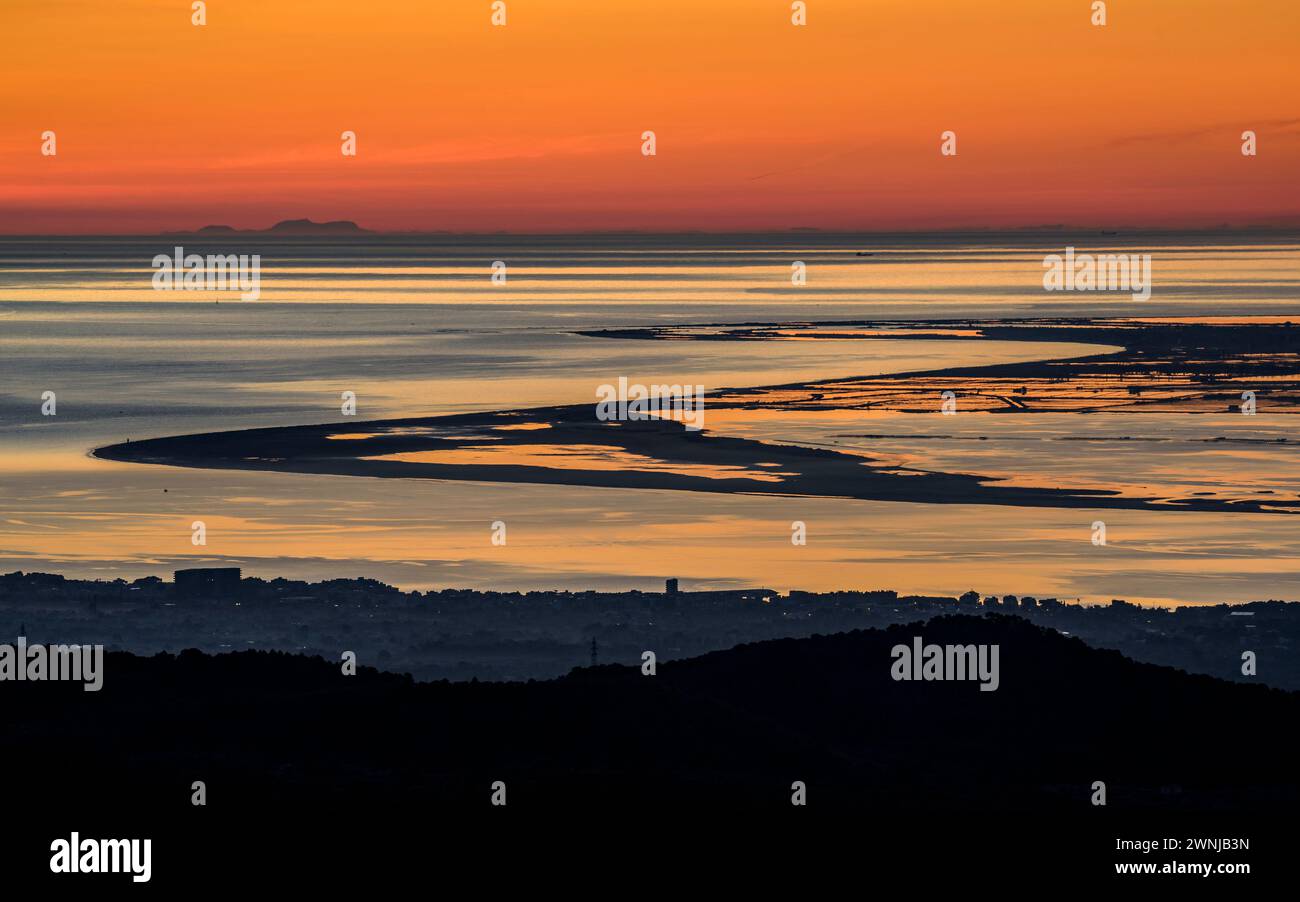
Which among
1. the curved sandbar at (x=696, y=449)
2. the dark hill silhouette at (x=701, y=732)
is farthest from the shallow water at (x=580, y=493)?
the dark hill silhouette at (x=701, y=732)

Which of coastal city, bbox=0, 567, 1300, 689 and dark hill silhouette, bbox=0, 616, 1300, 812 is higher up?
coastal city, bbox=0, 567, 1300, 689

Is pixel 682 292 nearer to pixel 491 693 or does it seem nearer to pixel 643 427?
pixel 643 427

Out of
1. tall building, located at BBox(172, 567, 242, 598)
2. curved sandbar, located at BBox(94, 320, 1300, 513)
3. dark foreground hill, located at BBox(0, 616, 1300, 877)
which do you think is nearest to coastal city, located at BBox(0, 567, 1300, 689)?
tall building, located at BBox(172, 567, 242, 598)

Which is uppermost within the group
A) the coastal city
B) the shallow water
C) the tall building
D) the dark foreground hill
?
the shallow water

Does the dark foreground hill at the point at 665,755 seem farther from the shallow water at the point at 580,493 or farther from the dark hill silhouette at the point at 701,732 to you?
the shallow water at the point at 580,493

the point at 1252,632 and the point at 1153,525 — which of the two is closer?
the point at 1252,632

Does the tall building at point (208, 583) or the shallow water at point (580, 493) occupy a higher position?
the shallow water at point (580, 493)

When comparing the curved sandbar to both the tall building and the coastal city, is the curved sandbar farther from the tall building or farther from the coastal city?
the tall building

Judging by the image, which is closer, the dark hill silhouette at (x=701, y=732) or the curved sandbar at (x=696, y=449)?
the dark hill silhouette at (x=701, y=732)
